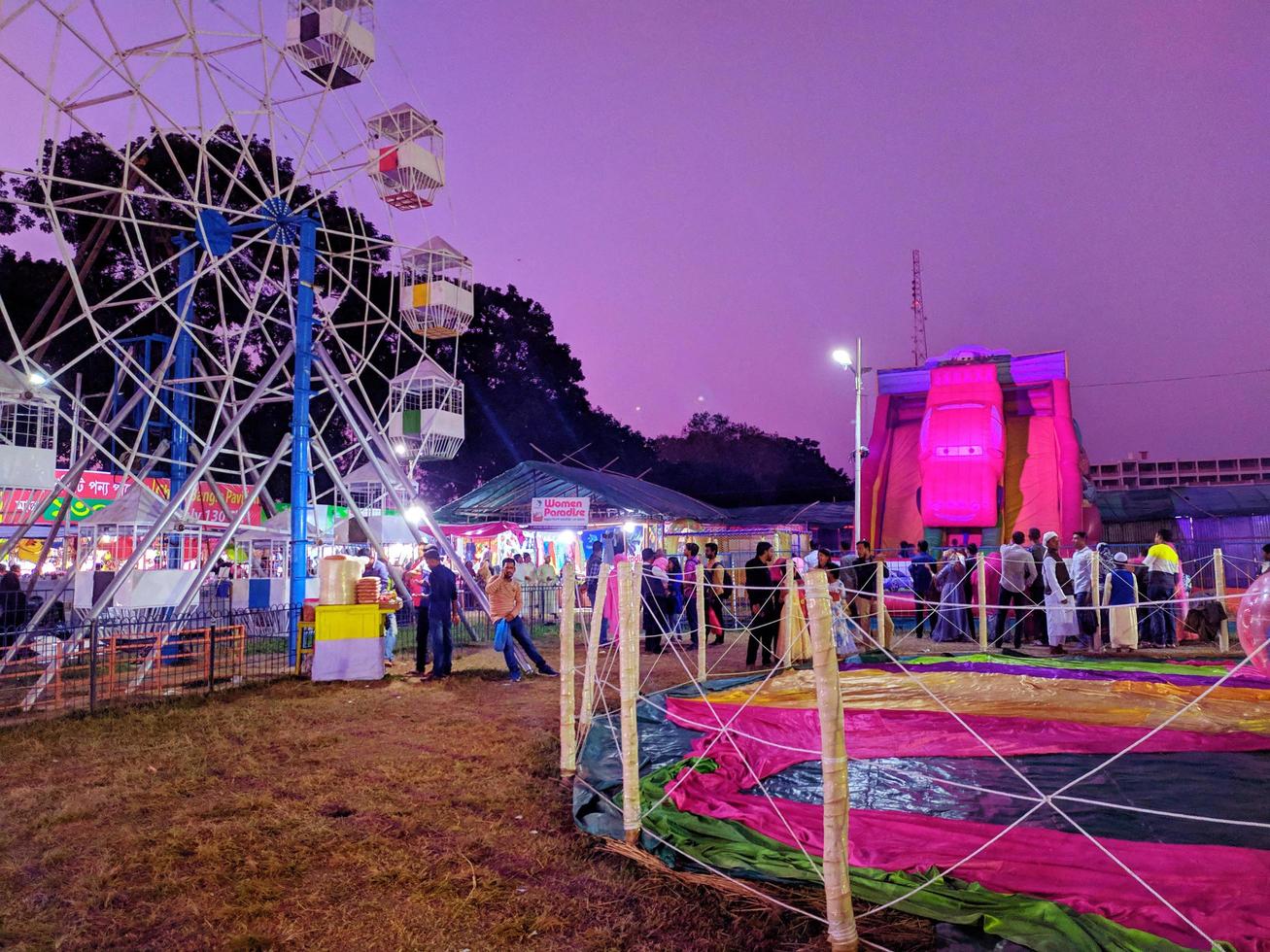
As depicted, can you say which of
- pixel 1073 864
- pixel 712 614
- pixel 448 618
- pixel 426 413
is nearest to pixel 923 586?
pixel 712 614

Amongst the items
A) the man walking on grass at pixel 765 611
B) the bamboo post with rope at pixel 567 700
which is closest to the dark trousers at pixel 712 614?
the man walking on grass at pixel 765 611

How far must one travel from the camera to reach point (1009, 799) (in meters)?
5.01

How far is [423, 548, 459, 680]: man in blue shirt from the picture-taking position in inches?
440

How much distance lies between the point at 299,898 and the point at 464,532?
18.8 m

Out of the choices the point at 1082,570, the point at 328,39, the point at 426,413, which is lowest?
the point at 1082,570

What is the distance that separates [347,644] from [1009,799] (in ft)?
28.5

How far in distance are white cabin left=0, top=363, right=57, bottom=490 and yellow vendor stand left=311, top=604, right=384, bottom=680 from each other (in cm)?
521

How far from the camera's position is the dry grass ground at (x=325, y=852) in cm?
366

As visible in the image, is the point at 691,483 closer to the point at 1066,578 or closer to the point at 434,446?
the point at 434,446

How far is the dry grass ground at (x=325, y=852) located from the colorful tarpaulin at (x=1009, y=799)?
0.47 m

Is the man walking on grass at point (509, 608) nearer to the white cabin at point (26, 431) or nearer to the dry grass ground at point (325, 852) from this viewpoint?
the dry grass ground at point (325, 852)

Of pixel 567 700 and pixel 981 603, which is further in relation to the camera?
pixel 981 603

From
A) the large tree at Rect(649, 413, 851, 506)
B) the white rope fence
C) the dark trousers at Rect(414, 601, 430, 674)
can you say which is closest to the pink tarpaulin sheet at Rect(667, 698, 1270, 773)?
the white rope fence

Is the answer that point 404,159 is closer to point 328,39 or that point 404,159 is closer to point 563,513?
point 328,39
